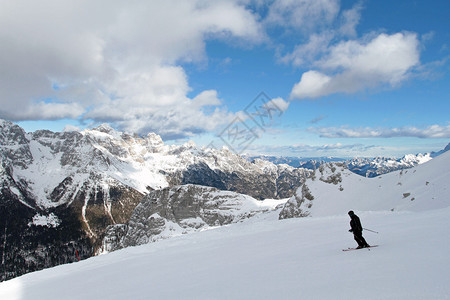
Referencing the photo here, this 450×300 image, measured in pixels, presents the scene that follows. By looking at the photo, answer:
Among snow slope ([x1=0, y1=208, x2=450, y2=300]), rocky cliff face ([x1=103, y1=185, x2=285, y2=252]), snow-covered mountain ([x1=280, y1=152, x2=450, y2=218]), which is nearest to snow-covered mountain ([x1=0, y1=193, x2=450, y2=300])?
snow slope ([x1=0, y1=208, x2=450, y2=300])

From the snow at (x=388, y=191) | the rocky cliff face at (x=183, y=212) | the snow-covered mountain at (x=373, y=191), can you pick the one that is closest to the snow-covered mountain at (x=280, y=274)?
the snow at (x=388, y=191)

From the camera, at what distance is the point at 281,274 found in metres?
11.6

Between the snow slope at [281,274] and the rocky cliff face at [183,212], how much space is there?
126 meters

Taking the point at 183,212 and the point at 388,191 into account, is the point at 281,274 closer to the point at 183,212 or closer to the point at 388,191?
the point at 388,191

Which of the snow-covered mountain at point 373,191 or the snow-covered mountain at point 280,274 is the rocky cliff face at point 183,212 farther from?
the snow-covered mountain at point 280,274

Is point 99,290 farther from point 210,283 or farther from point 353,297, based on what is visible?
point 353,297

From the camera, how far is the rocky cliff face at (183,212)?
145 meters

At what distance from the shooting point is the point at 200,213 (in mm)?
160250

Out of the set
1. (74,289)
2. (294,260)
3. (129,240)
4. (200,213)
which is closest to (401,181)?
(294,260)

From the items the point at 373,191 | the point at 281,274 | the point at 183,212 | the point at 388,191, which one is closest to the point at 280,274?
the point at 281,274

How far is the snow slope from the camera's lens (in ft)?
27.1

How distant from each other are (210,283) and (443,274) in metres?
9.09

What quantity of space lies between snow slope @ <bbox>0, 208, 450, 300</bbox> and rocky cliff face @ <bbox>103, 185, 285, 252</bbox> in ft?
415

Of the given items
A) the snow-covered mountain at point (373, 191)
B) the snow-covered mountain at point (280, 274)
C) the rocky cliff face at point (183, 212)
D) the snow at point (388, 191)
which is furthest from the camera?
the rocky cliff face at point (183, 212)
